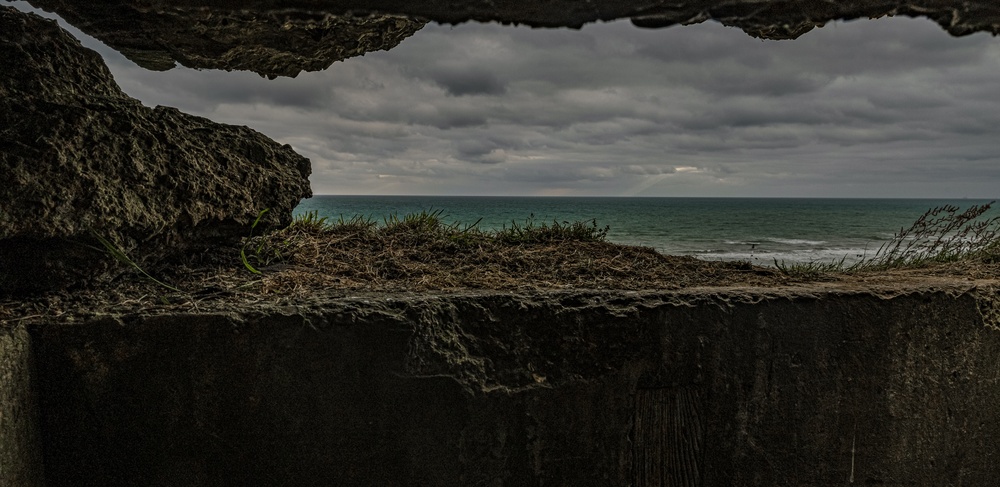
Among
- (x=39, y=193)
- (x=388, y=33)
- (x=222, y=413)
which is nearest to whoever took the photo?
(x=39, y=193)

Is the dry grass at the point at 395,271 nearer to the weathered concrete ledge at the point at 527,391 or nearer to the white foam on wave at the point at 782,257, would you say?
the weathered concrete ledge at the point at 527,391

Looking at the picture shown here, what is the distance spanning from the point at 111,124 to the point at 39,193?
1.35ft

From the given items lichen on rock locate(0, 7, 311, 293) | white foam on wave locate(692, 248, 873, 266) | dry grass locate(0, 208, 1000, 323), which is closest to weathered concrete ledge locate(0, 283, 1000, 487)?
dry grass locate(0, 208, 1000, 323)

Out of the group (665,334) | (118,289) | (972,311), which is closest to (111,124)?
(118,289)

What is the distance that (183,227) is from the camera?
7.72ft

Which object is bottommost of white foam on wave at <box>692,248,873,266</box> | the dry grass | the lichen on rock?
white foam on wave at <box>692,248,873,266</box>

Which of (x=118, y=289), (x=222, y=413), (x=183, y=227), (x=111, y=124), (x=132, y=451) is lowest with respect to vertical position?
(x=132, y=451)

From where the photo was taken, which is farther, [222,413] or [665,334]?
[665,334]

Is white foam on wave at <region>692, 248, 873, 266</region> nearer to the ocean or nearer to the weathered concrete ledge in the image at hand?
the ocean

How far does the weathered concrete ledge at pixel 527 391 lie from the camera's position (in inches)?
75.2

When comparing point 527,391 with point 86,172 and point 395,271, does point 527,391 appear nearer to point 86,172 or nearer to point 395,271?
point 395,271

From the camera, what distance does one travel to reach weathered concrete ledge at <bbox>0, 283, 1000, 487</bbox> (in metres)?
1.91

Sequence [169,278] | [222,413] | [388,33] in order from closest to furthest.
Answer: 1. [222,413]
2. [169,278]
3. [388,33]

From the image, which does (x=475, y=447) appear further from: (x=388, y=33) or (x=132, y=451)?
(x=388, y=33)
